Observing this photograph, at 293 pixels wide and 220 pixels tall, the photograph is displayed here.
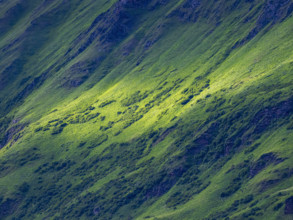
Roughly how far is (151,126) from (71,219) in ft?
133

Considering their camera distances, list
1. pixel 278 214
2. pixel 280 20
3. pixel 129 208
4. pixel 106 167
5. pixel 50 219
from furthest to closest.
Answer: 1. pixel 280 20
2. pixel 106 167
3. pixel 50 219
4. pixel 129 208
5. pixel 278 214

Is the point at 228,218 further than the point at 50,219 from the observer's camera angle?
No

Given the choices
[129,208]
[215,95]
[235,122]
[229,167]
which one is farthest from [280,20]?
[129,208]

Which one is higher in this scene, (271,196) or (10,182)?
(10,182)

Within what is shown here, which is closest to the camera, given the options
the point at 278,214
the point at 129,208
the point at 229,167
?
the point at 278,214

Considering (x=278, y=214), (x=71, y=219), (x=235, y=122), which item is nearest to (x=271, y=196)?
(x=278, y=214)

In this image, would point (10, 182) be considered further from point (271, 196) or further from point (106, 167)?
point (271, 196)

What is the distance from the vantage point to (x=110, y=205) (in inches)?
6496

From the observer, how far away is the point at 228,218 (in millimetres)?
123562

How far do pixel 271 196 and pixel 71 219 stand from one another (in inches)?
2725

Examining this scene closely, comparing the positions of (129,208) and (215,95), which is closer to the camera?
(129,208)

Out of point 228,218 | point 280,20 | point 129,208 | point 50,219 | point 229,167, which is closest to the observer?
point 228,218

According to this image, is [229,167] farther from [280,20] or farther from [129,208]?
[280,20]

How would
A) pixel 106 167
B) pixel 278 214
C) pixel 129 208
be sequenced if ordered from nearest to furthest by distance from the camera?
pixel 278 214 < pixel 129 208 < pixel 106 167
